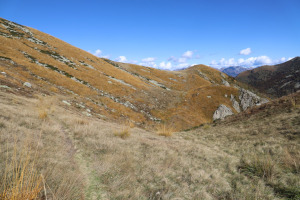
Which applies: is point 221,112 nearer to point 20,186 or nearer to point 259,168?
point 259,168

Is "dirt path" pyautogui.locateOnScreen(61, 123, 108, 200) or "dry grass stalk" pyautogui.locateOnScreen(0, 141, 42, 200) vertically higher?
"dry grass stalk" pyautogui.locateOnScreen(0, 141, 42, 200)

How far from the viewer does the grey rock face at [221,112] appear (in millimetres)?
37772

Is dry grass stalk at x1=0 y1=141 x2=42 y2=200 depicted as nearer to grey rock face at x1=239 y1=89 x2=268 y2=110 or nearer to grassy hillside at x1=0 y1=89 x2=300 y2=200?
grassy hillside at x1=0 y1=89 x2=300 y2=200

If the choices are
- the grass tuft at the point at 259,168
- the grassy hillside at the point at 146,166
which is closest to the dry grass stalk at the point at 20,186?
the grassy hillside at the point at 146,166

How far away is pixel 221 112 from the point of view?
38469 mm

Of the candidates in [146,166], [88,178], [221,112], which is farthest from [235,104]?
[88,178]

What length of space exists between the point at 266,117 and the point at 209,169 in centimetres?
881

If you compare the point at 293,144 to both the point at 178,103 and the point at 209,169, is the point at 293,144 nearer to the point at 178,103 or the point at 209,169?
the point at 209,169

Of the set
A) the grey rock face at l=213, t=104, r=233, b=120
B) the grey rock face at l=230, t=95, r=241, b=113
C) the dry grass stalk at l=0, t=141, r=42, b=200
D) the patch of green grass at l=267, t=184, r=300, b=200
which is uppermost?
the grey rock face at l=230, t=95, r=241, b=113

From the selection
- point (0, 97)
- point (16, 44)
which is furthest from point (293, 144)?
A: point (16, 44)

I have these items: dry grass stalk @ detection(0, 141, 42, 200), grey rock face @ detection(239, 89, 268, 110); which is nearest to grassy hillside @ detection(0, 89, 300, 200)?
dry grass stalk @ detection(0, 141, 42, 200)

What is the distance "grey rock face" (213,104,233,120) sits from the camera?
124ft

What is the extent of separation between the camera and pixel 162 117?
99.5ft

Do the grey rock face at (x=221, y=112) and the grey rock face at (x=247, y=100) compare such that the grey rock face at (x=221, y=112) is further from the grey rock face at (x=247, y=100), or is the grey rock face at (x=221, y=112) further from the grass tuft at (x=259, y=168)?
the grass tuft at (x=259, y=168)
